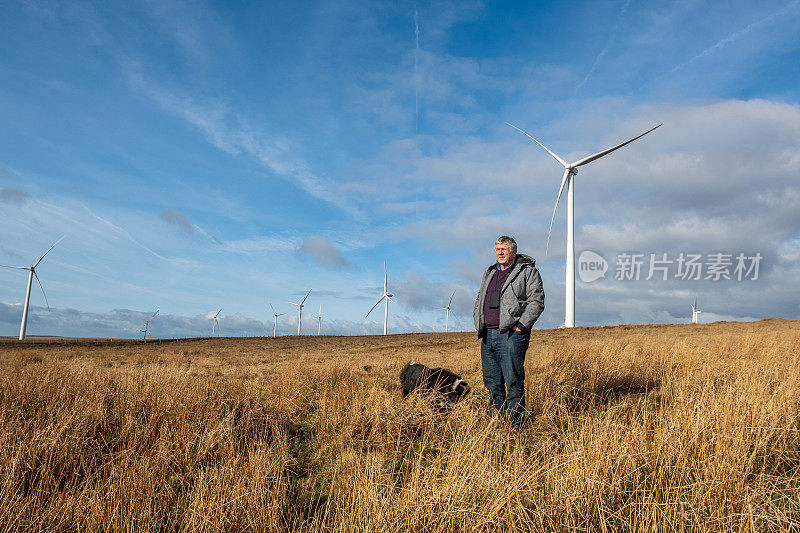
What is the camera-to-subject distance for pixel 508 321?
6363mm

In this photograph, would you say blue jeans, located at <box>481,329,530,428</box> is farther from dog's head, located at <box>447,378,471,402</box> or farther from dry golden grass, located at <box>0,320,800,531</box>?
dog's head, located at <box>447,378,471,402</box>

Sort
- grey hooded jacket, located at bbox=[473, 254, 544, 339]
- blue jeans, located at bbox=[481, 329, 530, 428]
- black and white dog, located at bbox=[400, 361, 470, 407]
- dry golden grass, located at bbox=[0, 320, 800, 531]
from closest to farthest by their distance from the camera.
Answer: dry golden grass, located at bbox=[0, 320, 800, 531] < grey hooded jacket, located at bbox=[473, 254, 544, 339] < blue jeans, located at bbox=[481, 329, 530, 428] < black and white dog, located at bbox=[400, 361, 470, 407]

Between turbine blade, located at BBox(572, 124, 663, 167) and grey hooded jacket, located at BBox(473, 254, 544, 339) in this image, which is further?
turbine blade, located at BBox(572, 124, 663, 167)

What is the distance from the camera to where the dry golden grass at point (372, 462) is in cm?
343

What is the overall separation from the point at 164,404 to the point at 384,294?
1987 inches

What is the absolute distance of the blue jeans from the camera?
6363 mm

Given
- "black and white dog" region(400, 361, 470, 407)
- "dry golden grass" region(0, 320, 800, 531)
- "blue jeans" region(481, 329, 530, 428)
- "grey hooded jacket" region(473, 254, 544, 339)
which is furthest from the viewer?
"black and white dog" region(400, 361, 470, 407)

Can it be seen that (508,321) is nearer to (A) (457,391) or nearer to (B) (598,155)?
(A) (457,391)

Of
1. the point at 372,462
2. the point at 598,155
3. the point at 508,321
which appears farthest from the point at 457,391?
the point at 598,155

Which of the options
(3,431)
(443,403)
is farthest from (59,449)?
(443,403)

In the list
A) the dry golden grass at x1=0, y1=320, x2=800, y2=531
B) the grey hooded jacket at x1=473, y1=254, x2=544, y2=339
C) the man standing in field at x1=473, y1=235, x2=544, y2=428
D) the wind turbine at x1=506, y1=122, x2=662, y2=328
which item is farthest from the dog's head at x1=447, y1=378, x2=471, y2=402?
the wind turbine at x1=506, y1=122, x2=662, y2=328

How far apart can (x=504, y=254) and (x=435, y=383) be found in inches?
99.2

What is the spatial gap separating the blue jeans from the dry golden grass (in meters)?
0.39

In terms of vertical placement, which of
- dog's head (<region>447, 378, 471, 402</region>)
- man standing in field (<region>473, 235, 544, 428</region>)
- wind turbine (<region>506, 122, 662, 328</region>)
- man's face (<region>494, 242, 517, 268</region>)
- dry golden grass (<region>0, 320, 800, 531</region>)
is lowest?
dry golden grass (<region>0, 320, 800, 531</region>)
